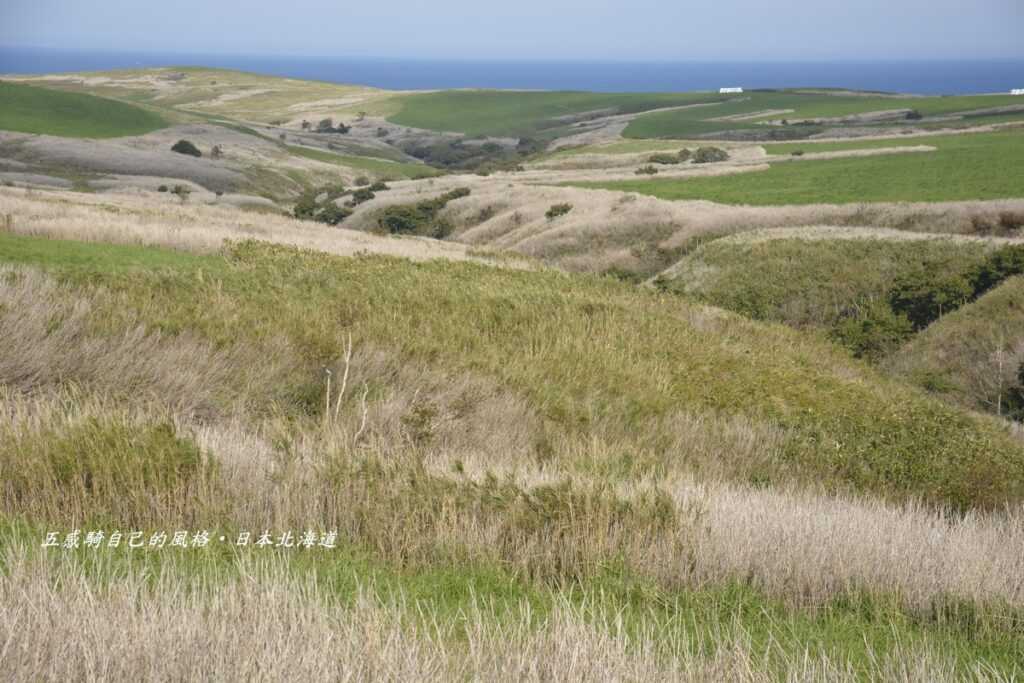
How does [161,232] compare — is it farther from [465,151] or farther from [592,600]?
[465,151]

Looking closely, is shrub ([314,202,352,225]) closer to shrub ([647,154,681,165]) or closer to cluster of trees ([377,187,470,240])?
cluster of trees ([377,187,470,240])

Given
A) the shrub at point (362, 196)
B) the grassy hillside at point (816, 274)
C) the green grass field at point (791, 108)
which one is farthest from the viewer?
the green grass field at point (791, 108)

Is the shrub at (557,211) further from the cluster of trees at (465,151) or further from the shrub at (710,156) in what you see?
the cluster of trees at (465,151)

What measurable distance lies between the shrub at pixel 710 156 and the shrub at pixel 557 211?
34350 millimetres

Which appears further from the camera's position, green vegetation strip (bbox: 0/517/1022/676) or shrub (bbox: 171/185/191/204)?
shrub (bbox: 171/185/191/204)

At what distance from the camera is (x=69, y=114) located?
110625 millimetres

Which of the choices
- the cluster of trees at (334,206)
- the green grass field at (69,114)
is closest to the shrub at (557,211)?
the cluster of trees at (334,206)

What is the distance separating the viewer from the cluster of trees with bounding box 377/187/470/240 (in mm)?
57344

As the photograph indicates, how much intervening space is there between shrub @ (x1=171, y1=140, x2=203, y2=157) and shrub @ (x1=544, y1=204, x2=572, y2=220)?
5229cm

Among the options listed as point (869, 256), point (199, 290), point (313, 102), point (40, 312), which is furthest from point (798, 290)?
point (313, 102)

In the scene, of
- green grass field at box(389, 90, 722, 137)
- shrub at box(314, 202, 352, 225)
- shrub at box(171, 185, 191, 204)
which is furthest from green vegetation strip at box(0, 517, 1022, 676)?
green grass field at box(389, 90, 722, 137)

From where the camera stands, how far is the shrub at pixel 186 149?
301 ft

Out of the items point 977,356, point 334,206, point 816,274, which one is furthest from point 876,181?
point 334,206

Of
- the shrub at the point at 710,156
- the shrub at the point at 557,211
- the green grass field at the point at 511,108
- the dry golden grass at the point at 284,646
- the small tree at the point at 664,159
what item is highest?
the green grass field at the point at 511,108
